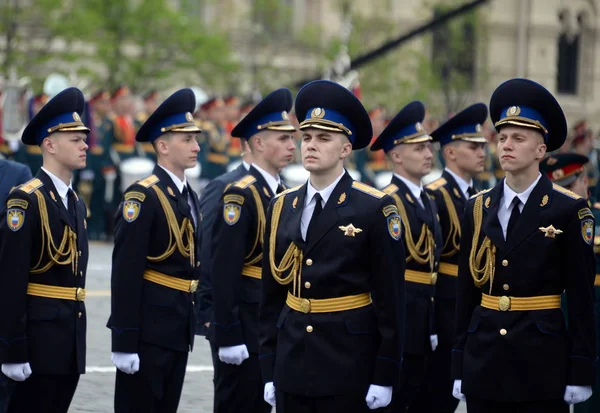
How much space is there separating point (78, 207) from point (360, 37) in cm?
3343

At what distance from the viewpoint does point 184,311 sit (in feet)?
24.3

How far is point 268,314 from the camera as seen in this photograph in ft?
20.7

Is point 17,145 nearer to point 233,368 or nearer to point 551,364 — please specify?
point 233,368

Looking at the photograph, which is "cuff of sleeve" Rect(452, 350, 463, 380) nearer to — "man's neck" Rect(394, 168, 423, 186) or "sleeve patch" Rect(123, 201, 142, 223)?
"sleeve patch" Rect(123, 201, 142, 223)

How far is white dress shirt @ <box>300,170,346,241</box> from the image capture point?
6203 mm

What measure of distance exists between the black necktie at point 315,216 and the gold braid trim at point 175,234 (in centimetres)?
143

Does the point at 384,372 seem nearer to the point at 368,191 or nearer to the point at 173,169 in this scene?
the point at 368,191

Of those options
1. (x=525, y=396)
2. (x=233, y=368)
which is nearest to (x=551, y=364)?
(x=525, y=396)

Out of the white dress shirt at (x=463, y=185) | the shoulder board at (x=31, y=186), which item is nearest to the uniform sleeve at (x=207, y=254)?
the shoulder board at (x=31, y=186)

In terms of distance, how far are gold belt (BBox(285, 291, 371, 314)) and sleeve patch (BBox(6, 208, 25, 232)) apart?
1.71 meters

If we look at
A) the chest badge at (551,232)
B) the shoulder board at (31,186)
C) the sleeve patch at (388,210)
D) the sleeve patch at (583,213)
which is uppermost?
the shoulder board at (31,186)

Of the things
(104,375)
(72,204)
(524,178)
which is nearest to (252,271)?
(72,204)

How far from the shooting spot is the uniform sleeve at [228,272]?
24.6 feet

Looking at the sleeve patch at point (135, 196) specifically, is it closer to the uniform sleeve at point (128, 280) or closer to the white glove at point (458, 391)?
the uniform sleeve at point (128, 280)
